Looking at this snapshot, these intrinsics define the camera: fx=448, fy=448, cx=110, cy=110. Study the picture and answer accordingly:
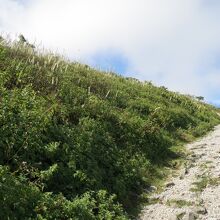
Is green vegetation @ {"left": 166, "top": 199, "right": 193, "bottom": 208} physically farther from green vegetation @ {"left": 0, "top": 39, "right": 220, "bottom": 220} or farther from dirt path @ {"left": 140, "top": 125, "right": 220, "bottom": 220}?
green vegetation @ {"left": 0, "top": 39, "right": 220, "bottom": 220}

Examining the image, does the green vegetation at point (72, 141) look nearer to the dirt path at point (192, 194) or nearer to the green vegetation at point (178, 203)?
the dirt path at point (192, 194)

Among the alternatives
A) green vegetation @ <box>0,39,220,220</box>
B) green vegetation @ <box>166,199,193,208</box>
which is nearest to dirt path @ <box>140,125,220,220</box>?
green vegetation @ <box>166,199,193,208</box>

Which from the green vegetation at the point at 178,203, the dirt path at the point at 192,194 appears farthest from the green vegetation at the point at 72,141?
the green vegetation at the point at 178,203

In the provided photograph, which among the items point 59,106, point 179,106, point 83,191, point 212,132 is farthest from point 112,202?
point 179,106

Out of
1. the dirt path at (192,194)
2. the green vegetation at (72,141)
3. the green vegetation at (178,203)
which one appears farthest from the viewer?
the green vegetation at (178,203)

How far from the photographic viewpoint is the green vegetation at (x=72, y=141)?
1102 cm

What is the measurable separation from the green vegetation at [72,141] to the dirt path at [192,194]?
32.8 inches

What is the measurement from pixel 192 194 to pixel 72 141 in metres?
4.26

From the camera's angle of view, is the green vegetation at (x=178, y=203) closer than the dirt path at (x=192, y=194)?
No

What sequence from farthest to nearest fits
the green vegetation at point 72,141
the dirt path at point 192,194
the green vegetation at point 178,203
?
the green vegetation at point 178,203 < the dirt path at point 192,194 < the green vegetation at point 72,141

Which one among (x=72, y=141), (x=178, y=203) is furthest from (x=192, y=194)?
(x=72, y=141)

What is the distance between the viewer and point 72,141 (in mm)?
14352

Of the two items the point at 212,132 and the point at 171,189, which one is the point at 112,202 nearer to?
the point at 171,189

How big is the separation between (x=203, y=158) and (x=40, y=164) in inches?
342
